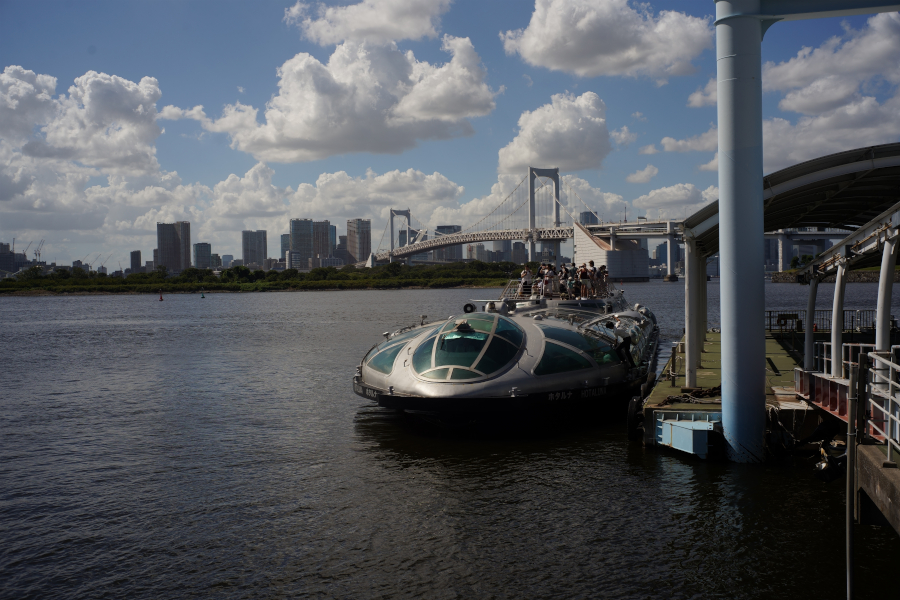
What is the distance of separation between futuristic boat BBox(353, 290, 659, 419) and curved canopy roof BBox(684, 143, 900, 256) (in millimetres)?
3491

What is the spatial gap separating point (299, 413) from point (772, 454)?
1094 centimetres

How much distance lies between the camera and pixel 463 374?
44.7 ft

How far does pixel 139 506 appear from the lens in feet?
34.4

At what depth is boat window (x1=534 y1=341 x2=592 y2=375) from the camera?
14.1 m

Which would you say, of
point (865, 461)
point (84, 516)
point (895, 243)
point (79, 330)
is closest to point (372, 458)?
point (84, 516)

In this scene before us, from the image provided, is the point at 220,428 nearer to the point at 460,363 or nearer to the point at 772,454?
the point at 460,363

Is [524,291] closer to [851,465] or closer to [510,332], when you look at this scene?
[510,332]

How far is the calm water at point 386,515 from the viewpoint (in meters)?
7.69

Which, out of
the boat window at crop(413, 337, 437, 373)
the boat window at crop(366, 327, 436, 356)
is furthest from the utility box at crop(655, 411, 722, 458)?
the boat window at crop(366, 327, 436, 356)

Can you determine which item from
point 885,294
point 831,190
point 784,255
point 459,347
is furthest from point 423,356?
point 784,255

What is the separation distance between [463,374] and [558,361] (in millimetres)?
2143

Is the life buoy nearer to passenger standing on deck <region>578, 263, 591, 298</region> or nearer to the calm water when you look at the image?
the calm water

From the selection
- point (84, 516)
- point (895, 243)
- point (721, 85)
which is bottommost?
point (84, 516)

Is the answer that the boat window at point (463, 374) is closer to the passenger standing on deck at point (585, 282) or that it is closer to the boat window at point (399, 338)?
the boat window at point (399, 338)
